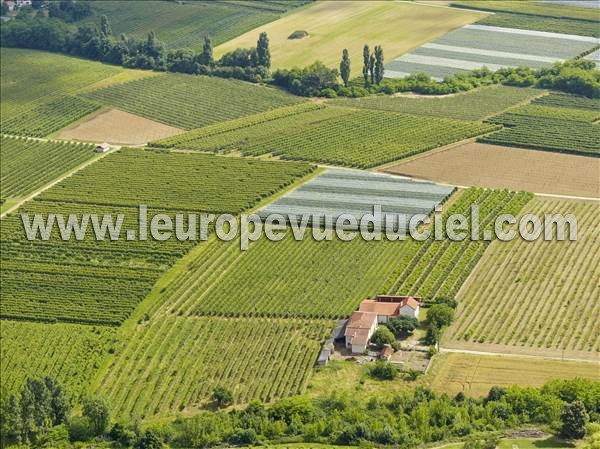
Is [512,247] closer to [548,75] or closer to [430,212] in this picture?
[430,212]

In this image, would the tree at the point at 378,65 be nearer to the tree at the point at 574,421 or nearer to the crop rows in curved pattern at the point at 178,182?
the crop rows in curved pattern at the point at 178,182

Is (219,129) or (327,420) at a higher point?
(219,129)

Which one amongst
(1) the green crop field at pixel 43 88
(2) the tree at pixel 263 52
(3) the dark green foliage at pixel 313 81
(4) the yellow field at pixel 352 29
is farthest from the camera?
(4) the yellow field at pixel 352 29

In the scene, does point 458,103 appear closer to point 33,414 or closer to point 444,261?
point 444,261

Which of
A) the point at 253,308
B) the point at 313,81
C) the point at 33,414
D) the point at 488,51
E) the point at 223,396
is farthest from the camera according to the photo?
the point at 488,51

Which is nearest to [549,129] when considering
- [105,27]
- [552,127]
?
[552,127]

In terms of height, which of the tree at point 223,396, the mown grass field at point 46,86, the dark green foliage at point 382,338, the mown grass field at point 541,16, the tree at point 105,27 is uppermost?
the tree at point 105,27

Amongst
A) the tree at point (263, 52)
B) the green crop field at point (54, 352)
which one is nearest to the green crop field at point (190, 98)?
the tree at point (263, 52)
